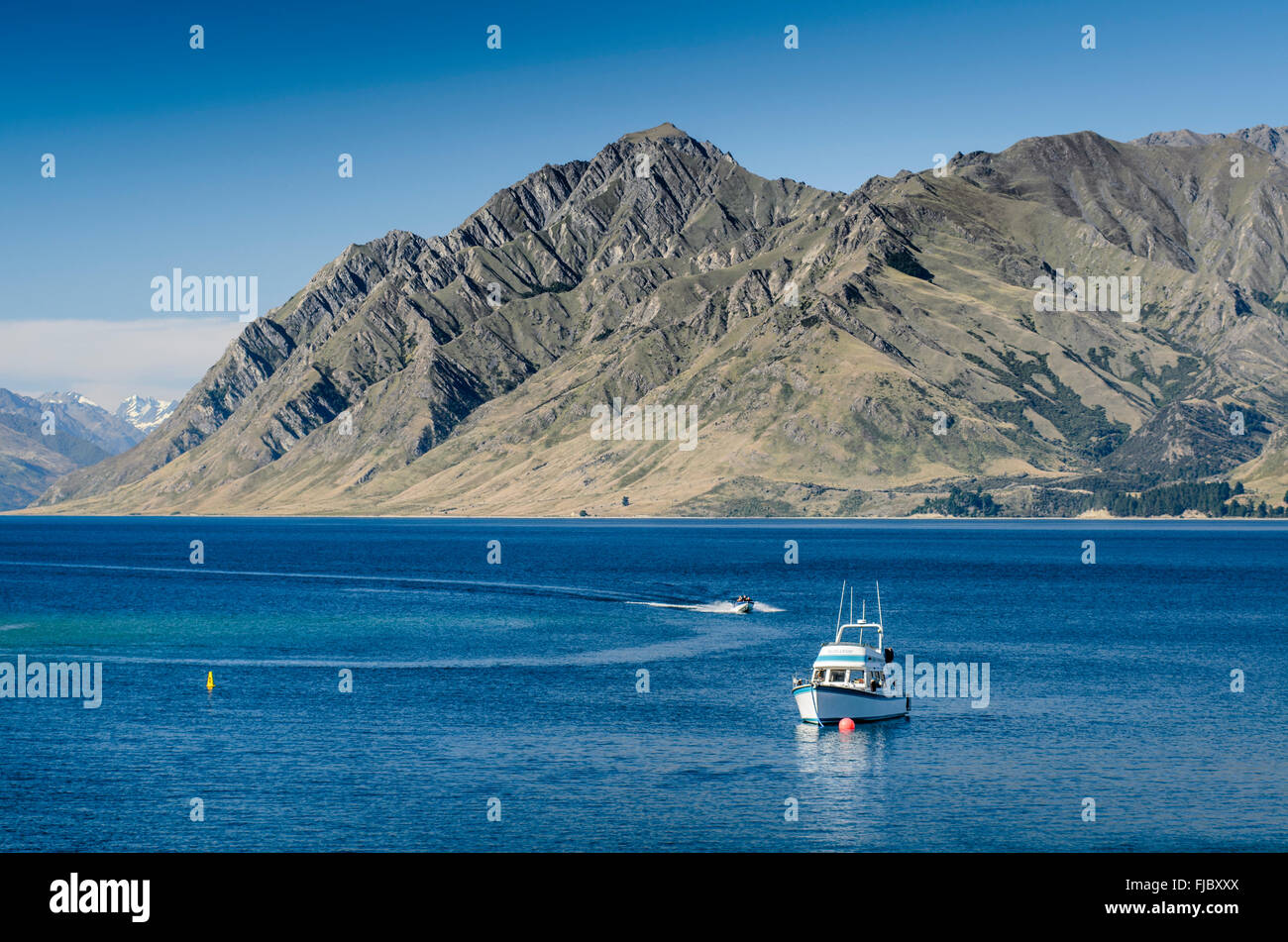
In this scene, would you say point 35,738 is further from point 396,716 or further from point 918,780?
point 918,780

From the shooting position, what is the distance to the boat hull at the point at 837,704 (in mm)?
98750

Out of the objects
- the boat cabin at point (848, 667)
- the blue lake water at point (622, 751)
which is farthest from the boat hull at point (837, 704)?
the blue lake water at point (622, 751)

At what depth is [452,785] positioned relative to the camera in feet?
256

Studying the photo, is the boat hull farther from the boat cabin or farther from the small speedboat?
the boat cabin

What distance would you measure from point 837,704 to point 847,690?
141 cm

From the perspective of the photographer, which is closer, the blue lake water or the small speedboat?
the blue lake water

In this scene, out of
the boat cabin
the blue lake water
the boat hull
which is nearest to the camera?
the blue lake water

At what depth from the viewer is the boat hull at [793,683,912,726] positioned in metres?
98.8

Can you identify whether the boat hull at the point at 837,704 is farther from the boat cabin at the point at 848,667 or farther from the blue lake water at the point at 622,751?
the blue lake water at the point at 622,751

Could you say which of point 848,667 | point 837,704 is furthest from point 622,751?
point 848,667

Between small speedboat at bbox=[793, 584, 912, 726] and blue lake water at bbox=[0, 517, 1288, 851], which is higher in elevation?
small speedboat at bbox=[793, 584, 912, 726]

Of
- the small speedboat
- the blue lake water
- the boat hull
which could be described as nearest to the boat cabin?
the small speedboat
